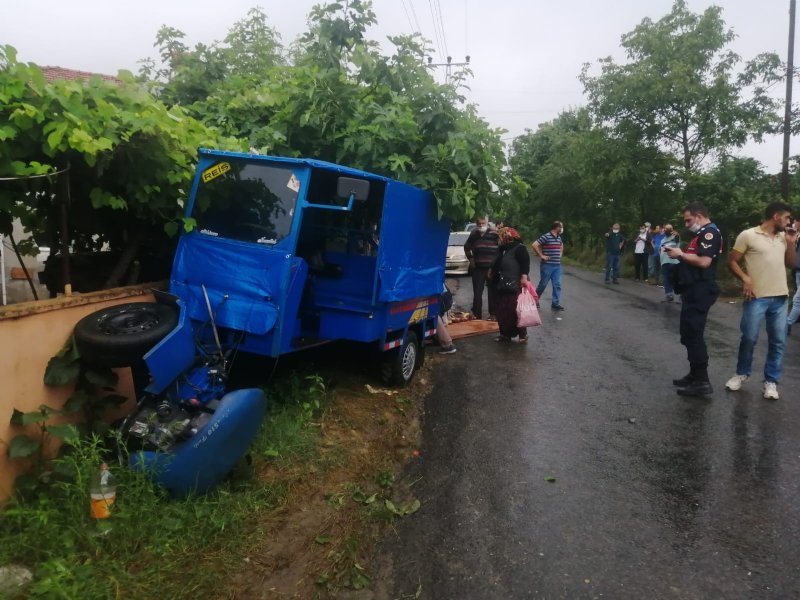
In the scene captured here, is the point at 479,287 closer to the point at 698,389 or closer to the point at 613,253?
the point at 698,389

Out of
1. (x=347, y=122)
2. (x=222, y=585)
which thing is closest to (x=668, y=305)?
(x=347, y=122)

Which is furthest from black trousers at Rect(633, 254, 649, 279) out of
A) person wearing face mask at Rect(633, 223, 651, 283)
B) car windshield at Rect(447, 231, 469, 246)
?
car windshield at Rect(447, 231, 469, 246)

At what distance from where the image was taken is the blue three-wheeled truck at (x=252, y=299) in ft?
12.2

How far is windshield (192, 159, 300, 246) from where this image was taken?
4980mm

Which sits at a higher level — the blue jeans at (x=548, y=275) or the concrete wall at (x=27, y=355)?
the blue jeans at (x=548, y=275)

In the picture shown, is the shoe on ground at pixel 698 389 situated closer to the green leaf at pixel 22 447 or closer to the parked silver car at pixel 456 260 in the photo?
the green leaf at pixel 22 447

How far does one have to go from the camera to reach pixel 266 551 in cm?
340

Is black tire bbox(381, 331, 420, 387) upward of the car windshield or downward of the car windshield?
downward

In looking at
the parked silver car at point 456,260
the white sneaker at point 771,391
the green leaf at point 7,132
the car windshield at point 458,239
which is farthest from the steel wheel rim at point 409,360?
the car windshield at point 458,239

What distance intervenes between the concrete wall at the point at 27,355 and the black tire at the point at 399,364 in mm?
3187

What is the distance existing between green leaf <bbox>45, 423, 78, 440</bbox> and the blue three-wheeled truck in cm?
31

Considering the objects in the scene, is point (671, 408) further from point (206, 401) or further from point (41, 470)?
point (41, 470)

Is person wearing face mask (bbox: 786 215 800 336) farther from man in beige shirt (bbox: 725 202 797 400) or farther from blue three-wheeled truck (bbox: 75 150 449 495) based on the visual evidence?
blue three-wheeled truck (bbox: 75 150 449 495)

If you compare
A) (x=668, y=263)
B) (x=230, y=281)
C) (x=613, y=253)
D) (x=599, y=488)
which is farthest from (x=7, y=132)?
(x=613, y=253)
